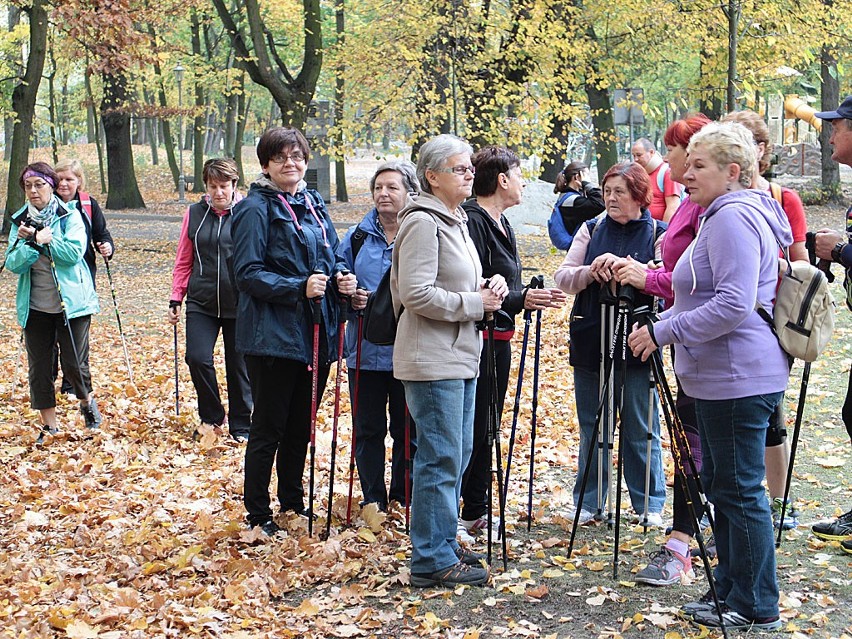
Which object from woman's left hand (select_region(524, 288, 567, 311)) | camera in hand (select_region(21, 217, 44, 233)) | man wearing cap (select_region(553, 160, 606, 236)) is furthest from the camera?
man wearing cap (select_region(553, 160, 606, 236))

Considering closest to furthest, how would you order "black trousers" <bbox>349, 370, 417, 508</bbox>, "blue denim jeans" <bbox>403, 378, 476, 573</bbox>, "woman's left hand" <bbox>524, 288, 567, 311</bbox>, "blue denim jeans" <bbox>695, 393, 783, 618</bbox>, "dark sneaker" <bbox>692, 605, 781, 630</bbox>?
1. "blue denim jeans" <bbox>695, 393, 783, 618</bbox>
2. "dark sneaker" <bbox>692, 605, 781, 630</bbox>
3. "blue denim jeans" <bbox>403, 378, 476, 573</bbox>
4. "woman's left hand" <bbox>524, 288, 567, 311</bbox>
5. "black trousers" <bbox>349, 370, 417, 508</bbox>

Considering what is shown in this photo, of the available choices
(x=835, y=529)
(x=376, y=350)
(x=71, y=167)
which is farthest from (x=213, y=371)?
(x=835, y=529)

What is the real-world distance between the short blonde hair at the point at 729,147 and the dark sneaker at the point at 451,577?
7.17 ft

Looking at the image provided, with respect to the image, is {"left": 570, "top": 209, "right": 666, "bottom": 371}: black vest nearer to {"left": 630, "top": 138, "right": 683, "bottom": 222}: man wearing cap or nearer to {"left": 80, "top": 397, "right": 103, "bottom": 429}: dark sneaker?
{"left": 630, "top": 138, "right": 683, "bottom": 222}: man wearing cap

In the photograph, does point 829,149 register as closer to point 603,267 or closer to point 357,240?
point 357,240

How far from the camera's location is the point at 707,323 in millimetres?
3955

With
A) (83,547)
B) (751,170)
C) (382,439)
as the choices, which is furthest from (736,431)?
(83,547)

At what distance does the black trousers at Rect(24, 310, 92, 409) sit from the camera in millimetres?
7902

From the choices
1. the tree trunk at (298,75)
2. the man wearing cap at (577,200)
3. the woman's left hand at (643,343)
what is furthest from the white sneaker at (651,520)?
the tree trunk at (298,75)

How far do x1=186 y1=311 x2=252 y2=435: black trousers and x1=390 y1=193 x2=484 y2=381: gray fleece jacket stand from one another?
3378mm

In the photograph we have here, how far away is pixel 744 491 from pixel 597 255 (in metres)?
1.82

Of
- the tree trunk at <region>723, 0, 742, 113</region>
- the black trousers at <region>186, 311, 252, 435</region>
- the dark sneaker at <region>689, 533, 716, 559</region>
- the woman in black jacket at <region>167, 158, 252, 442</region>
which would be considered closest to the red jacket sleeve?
the woman in black jacket at <region>167, 158, 252, 442</region>

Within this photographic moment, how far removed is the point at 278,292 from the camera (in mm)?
5289

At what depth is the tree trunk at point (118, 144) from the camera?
2809 centimetres
